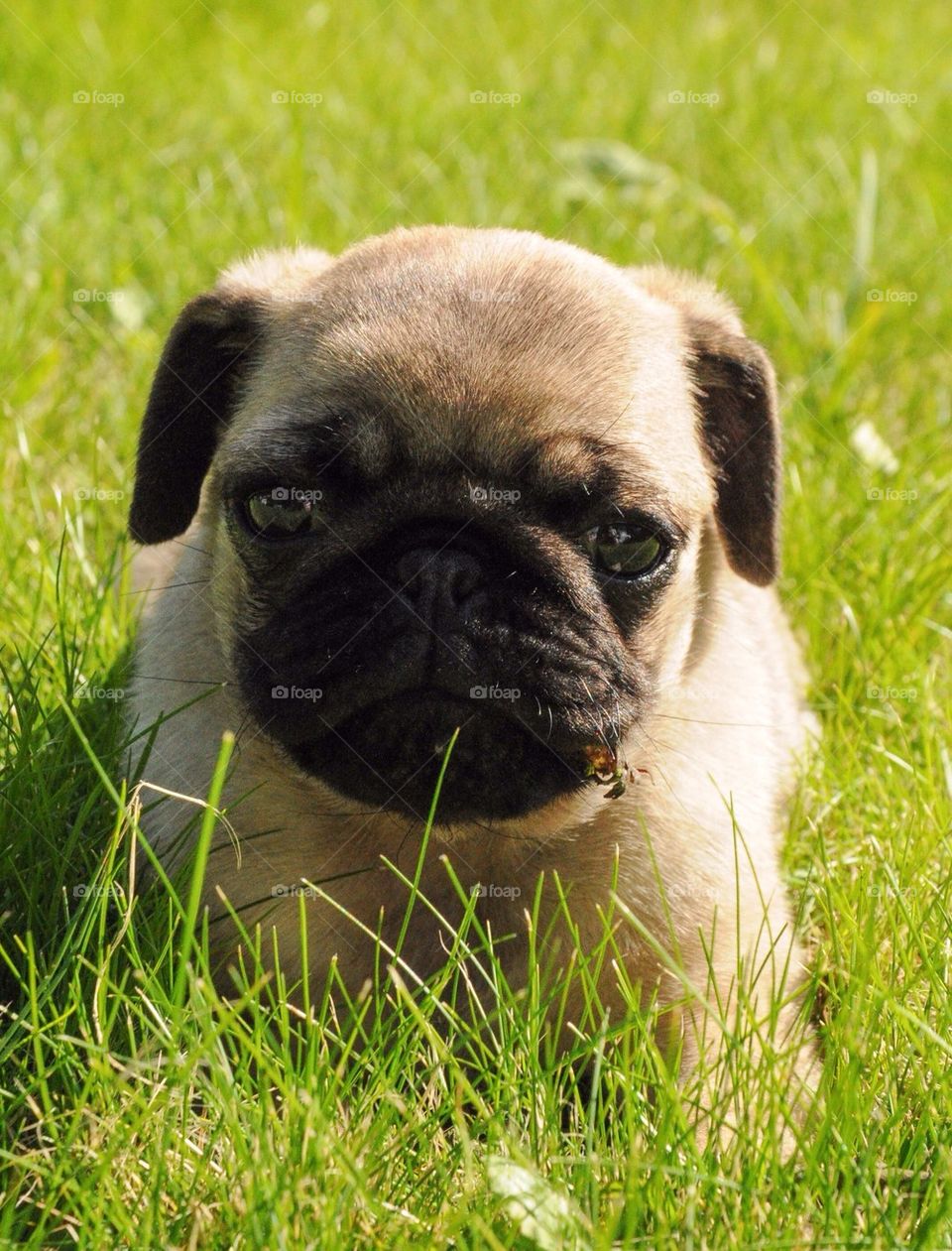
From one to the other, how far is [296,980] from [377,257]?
187cm

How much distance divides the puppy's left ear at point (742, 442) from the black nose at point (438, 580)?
118 centimetres

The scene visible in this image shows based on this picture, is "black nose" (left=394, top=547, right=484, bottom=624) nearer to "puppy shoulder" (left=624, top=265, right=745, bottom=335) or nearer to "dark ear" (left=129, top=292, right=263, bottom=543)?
"dark ear" (left=129, top=292, right=263, bottom=543)

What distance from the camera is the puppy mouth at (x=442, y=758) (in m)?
3.19

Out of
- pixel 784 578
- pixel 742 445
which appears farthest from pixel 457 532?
pixel 784 578

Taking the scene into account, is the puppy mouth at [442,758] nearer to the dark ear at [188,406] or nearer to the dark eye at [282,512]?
the dark eye at [282,512]

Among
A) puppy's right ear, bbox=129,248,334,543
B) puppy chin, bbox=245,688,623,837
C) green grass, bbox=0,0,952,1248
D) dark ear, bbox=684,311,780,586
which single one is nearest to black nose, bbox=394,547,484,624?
puppy chin, bbox=245,688,623,837

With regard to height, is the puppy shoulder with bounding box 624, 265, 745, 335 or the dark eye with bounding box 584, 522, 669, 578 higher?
the puppy shoulder with bounding box 624, 265, 745, 335

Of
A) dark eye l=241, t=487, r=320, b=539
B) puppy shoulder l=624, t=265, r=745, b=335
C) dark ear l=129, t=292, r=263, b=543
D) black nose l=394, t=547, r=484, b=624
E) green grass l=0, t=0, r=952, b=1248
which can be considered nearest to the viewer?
green grass l=0, t=0, r=952, b=1248

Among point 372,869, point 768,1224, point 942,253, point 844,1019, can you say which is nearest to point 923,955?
point 844,1019

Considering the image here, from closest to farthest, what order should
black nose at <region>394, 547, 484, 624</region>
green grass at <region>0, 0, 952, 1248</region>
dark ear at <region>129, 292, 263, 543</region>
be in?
green grass at <region>0, 0, 952, 1248</region>, black nose at <region>394, 547, 484, 624</region>, dark ear at <region>129, 292, 263, 543</region>

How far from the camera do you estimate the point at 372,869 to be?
3.61m

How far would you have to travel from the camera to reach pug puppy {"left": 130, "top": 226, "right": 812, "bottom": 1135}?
10.6 feet

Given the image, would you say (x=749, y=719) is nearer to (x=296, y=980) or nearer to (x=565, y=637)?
(x=565, y=637)

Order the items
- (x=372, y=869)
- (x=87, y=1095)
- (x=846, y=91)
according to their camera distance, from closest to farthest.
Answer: (x=87, y=1095), (x=372, y=869), (x=846, y=91)
